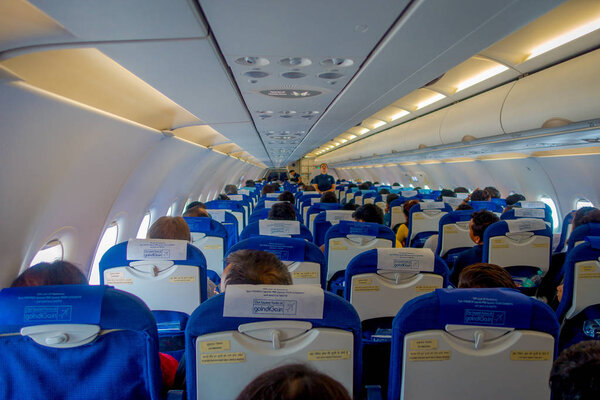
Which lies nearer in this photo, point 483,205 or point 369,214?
point 369,214

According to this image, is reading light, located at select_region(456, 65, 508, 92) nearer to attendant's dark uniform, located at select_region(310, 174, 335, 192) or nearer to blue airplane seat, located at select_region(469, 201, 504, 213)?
blue airplane seat, located at select_region(469, 201, 504, 213)

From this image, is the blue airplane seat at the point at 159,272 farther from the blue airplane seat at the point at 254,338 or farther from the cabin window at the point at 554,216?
the cabin window at the point at 554,216

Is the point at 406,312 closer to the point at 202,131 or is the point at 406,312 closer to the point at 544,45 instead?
the point at 544,45

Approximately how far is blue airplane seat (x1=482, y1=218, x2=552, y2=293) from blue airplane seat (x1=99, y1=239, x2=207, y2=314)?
284cm

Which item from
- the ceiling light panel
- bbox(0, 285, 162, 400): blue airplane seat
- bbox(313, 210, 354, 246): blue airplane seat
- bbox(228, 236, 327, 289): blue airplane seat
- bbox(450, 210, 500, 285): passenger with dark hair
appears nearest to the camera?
bbox(0, 285, 162, 400): blue airplane seat

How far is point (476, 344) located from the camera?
4.80ft

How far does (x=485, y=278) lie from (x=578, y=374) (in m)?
1.14

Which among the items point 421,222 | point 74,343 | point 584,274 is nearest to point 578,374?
point 74,343

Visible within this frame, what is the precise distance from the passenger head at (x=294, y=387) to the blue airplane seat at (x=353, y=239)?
287 centimetres

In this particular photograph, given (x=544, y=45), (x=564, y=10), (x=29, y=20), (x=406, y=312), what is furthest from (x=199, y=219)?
(x=544, y=45)

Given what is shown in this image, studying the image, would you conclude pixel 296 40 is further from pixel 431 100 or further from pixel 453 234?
pixel 431 100

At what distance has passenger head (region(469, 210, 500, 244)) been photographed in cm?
395

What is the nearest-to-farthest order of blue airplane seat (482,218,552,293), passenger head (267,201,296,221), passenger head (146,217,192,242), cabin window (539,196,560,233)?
passenger head (146,217,192,242) < blue airplane seat (482,218,552,293) < passenger head (267,201,296,221) < cabin window (539,196,560,233)

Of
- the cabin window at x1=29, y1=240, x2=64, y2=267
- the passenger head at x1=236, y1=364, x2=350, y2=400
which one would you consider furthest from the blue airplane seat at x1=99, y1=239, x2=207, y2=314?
the cabin window at x1=29, y1=240, x2=64, y2=267
